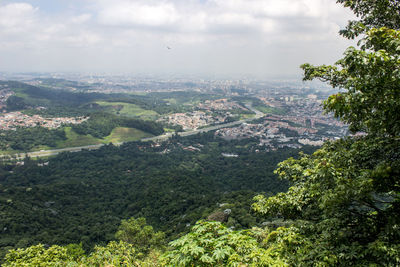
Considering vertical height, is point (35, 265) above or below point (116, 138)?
above

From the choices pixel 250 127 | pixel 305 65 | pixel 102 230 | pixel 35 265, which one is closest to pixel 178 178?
pixel 102 230

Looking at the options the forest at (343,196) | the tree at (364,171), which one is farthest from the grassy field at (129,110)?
the tree at (364,171)

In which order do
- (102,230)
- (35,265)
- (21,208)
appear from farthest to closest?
(21,208) < (102,230) < (35,265)

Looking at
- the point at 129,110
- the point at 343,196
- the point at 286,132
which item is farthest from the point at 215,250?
the point at 129,110

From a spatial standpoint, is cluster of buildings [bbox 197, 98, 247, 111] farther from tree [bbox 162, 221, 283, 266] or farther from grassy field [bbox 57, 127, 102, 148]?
tree [bbox 162, 221, 283, 266]

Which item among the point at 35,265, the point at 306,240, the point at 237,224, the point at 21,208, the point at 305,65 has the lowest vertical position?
the point at 21,208

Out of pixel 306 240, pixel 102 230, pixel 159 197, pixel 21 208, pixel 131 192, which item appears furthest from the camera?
pixel 131 192

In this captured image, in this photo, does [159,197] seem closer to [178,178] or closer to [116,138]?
[178,178]

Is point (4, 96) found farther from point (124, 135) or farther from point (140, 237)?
point (140, 237)
